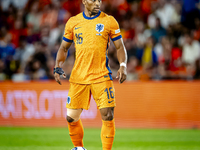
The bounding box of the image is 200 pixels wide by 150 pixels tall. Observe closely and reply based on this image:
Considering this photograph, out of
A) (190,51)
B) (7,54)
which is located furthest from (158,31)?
(7,54)

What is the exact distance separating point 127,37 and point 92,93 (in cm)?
791

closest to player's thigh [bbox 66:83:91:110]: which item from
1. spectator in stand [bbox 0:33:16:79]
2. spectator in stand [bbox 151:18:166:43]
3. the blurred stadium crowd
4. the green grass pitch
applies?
the green grass pitch

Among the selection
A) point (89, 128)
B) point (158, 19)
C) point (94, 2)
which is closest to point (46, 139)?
point (89, 128)

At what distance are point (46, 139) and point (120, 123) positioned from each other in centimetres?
310

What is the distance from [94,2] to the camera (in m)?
4.96

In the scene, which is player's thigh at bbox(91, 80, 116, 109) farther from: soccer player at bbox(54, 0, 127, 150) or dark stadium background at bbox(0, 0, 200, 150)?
dark stadium background at bbox(0, 0, 200, 150)

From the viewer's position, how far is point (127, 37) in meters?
12.7

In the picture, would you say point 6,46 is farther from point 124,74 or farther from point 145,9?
point 124,74

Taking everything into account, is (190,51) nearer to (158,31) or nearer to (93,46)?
(158,31)

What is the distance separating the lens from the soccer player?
4.85 metres

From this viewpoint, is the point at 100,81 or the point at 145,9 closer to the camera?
the point at 100,81

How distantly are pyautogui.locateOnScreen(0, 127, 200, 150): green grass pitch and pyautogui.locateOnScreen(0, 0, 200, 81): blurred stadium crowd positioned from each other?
2099 millimetres

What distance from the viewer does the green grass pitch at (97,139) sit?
706 cm

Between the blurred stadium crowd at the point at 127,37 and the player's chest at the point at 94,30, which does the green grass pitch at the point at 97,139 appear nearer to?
the blurred stadium crowd at the point at 127,37
